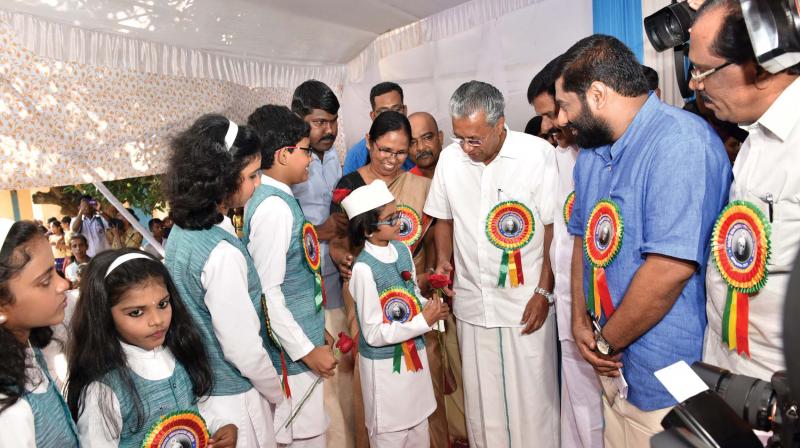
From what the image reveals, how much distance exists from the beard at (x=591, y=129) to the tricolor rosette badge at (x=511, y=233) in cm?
77

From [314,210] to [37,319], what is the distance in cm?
197

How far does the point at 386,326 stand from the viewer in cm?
233

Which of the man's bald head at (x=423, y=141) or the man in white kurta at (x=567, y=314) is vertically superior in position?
the man's bald head at (x=423, y=141)

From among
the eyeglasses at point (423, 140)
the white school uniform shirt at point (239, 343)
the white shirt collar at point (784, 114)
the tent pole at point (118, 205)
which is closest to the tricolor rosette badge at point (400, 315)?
the white school uniform shirt at point (239, 343)

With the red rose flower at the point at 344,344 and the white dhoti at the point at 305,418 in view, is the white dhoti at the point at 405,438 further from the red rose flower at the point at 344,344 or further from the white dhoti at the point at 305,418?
the red rose flower at the point at 344,344

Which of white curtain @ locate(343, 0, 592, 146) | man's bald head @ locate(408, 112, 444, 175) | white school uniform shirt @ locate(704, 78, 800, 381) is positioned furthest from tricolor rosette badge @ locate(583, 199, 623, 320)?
white curtain @ locate(343, 0, 592, 146)

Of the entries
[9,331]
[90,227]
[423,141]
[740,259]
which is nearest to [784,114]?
[740,259]

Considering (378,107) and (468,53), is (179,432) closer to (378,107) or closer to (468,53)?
(378,107)

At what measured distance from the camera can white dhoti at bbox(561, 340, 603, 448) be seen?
8.24 ft

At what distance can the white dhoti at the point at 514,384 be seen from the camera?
263 centimetres

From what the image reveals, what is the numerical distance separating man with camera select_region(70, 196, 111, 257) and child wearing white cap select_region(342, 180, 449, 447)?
14.5 ft

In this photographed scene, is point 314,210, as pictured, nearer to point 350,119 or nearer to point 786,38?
point 786,38

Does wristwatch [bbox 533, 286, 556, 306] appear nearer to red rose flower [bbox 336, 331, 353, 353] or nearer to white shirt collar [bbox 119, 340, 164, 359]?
red rose flower [bbox 336, 331, 353, 353]

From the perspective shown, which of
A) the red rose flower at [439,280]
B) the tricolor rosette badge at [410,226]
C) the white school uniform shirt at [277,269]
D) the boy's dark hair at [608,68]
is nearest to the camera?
the boy's dark hair at [608,68]
